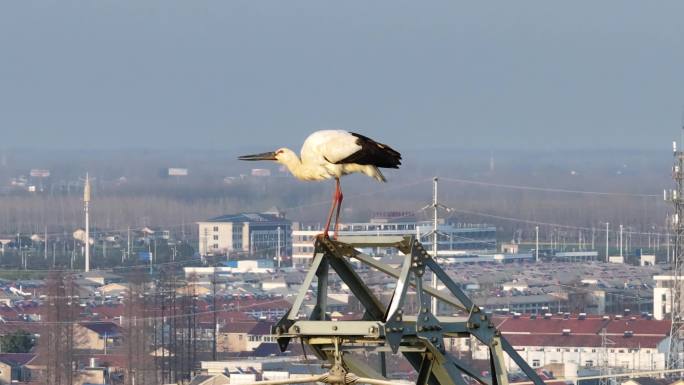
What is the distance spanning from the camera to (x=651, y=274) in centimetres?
6844

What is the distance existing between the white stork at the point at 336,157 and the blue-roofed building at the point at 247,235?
252 ft

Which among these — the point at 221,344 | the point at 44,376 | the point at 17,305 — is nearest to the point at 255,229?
the point at 17,305

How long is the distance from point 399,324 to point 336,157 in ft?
3.00

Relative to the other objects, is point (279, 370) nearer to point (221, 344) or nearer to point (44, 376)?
point (44, 376)

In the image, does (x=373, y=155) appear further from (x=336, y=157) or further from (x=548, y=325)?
(x=548, y=325)

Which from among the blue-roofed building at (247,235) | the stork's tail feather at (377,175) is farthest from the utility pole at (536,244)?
the stork's tail feather at (377,175)

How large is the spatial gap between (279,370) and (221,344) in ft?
37.4

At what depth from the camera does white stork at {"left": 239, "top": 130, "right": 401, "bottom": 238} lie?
18.6ft

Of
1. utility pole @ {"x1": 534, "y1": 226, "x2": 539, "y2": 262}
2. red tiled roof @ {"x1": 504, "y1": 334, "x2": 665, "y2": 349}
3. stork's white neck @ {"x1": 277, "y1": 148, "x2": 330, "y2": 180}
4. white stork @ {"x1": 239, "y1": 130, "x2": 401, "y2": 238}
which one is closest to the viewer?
white stork @ {"x1": 239, "y1": 130, "x2": 401, "y2": 238}

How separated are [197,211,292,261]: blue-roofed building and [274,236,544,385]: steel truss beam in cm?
7763

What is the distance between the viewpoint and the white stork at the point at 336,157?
5.67m

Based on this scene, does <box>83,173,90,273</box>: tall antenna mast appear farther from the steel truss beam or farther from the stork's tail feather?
the steel truss beam

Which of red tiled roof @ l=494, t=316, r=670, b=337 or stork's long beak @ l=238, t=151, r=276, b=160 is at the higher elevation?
stork's long beak @ l=238, t=151, r=276, b=160

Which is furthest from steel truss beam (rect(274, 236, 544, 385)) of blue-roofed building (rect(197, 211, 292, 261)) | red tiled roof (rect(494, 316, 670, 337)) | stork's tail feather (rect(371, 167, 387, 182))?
blue-roofed building (rect(197, 211, 292, 261))
